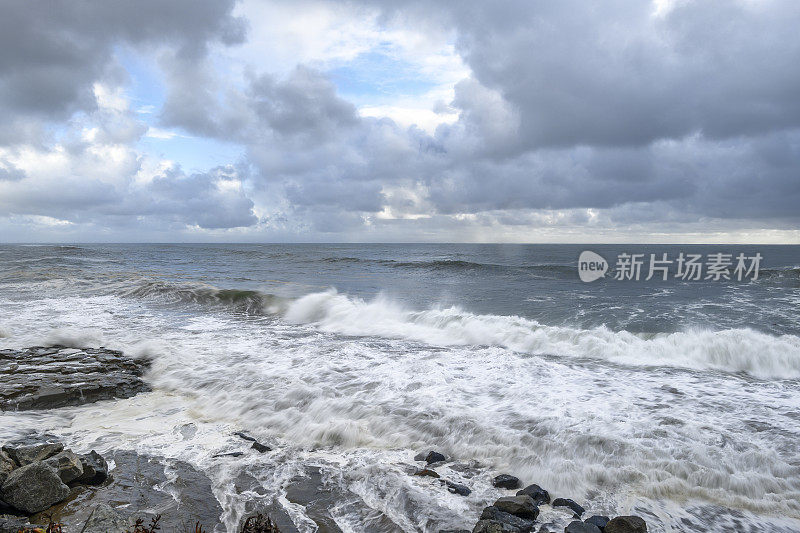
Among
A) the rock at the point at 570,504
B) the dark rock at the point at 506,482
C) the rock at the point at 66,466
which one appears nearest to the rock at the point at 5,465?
the rock at the point at 66,466

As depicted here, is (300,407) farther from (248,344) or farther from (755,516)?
(755,516)

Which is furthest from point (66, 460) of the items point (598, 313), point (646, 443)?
point (598, 313)

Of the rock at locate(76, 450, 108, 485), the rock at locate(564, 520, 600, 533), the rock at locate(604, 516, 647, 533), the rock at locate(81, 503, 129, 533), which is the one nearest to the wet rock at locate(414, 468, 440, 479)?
the rock at locate(564, 520, 600, 533)

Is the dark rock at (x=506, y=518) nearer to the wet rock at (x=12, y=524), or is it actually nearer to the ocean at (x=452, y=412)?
the ocean at (x=452, y=412)

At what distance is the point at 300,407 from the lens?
7.19 meters

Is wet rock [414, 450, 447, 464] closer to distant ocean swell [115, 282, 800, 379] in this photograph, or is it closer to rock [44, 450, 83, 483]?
rock [44, 450, 83, 483]

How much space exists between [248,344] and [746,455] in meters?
10.6

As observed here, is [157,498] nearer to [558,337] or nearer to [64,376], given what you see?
[64,376]

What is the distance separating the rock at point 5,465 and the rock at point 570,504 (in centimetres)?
548

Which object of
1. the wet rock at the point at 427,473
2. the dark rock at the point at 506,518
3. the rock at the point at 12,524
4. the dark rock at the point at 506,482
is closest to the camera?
the rock at the point at 12,524

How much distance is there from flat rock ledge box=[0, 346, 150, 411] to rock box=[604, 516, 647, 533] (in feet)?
25.7

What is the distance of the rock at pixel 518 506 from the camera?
164 inches

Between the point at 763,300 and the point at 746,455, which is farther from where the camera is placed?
the point at 763,300

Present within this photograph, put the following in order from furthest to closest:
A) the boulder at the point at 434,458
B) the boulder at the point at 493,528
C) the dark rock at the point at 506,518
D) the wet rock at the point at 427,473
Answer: the boulder at the point at 434,458
the wet rock at the point at 427,473
the dark rock at the point at 506,518
the boulder at the point at 493,528
